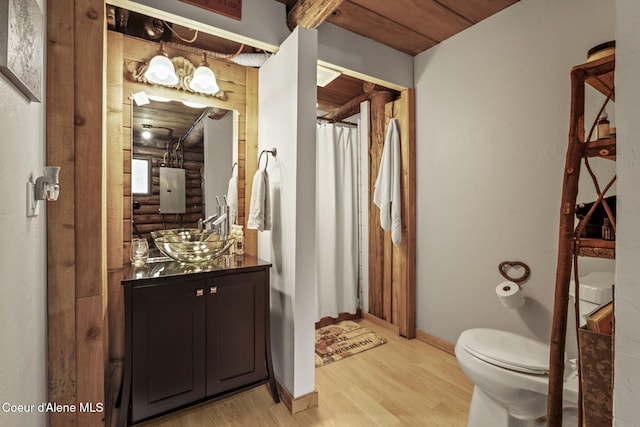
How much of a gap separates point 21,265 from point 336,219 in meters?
2.31

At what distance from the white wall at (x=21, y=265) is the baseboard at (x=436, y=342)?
2366 mm

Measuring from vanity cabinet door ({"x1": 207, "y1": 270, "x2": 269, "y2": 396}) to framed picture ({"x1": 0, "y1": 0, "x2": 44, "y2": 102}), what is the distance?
1.08 metres

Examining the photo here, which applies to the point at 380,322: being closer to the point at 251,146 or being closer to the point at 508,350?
the point at 508,350

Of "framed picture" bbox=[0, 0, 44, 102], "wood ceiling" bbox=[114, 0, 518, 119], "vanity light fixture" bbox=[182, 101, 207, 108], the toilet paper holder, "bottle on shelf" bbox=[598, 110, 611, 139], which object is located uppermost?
"wood ceiling" bbox=[114, 0, 518, 119]

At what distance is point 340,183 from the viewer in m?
2.99

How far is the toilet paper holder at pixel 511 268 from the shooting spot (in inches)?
74.7

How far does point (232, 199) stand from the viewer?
213 cm

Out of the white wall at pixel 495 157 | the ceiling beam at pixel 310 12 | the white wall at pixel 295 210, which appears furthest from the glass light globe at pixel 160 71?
the white wall at pixel 495 157

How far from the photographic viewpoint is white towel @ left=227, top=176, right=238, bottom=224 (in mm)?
2129

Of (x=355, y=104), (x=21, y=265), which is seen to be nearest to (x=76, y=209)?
(x=21, y=265)

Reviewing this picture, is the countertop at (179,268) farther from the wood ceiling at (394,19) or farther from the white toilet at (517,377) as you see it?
the wood ceiling at (394,19)

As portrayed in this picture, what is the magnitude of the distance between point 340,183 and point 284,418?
1.99 meters

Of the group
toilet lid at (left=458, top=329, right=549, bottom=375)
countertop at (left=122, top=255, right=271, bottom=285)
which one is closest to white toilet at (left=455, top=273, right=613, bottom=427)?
toilet lid at (left=458, top=329, right=549, bottom=375)

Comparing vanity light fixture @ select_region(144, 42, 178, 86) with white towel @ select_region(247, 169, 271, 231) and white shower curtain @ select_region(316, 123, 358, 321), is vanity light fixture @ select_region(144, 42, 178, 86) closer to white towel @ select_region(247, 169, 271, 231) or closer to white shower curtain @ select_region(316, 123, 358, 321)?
white towel @ select_region(247, 169, 271, 231)
